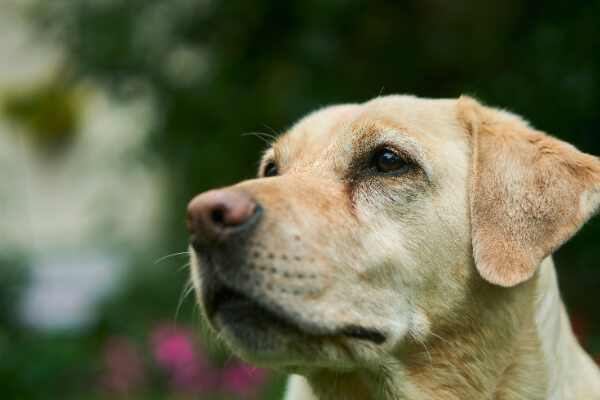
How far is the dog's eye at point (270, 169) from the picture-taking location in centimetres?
316

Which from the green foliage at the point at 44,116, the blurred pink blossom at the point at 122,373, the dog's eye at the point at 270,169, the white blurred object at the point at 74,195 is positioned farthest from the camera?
the green foliage at the point at 44,116

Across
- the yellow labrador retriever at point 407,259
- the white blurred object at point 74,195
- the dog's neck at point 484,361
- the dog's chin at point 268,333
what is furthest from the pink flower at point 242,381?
the dog's chin at point 268,333

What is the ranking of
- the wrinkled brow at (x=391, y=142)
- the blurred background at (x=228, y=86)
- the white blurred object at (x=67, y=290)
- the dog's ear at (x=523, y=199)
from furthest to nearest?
the white blurred object at (x=67, y=290), the blurred background at (x=228, y=86), the wrinkled brow at (x=391, y=142), the dog's ear at (x=523, y=199)

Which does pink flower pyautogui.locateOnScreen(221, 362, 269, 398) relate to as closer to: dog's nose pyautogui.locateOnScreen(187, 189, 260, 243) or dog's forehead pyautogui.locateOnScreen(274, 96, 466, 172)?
dog's forehead pyautogui.locateOnScreen(274, 96, 466, 172)

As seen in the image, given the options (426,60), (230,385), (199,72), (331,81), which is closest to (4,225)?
(199,72)

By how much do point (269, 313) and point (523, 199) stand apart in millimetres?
1029

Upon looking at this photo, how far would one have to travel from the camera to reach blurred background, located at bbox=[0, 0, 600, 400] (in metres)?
4.54

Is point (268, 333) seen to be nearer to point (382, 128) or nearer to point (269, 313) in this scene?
point (269, 313)

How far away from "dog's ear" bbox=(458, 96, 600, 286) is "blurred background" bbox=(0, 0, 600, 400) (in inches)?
73.8

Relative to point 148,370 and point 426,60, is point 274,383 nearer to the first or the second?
point 148,370

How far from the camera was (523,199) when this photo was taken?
245 cm

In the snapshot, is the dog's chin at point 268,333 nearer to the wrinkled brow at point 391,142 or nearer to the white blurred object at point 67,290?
the wrinkled brow at point 391,142

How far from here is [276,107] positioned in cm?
508

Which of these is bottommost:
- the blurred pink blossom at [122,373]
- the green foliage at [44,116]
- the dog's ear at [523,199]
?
the green foliage at [44,116]
